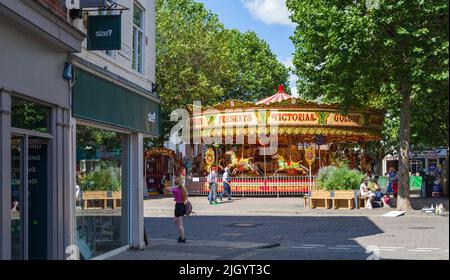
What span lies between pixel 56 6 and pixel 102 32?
137cm

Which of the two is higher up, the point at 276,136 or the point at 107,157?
the point at 276,136

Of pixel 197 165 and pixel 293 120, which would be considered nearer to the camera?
pixel 293 120

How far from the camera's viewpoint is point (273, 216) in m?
25.0

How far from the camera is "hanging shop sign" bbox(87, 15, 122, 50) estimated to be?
11.0m

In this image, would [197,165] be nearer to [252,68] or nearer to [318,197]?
[318,197]

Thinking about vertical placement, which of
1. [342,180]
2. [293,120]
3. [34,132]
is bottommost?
[342,180]

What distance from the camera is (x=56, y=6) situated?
9.80m

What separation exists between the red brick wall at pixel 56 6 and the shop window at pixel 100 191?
2.02 metres

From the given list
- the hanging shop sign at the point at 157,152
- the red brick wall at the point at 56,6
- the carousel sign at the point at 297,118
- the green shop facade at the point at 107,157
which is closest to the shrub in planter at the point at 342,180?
the carousel sign at the point at 297,118

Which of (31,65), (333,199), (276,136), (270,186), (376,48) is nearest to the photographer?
(31,65)

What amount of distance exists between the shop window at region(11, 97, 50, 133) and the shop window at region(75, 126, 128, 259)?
4.55 ft

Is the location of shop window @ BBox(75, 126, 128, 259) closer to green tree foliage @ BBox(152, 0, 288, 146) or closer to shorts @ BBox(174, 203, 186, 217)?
shorts @ BBox(174, 203, 186, 217)

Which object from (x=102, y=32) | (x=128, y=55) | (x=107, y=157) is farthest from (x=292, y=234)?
(x=102, y=32)
